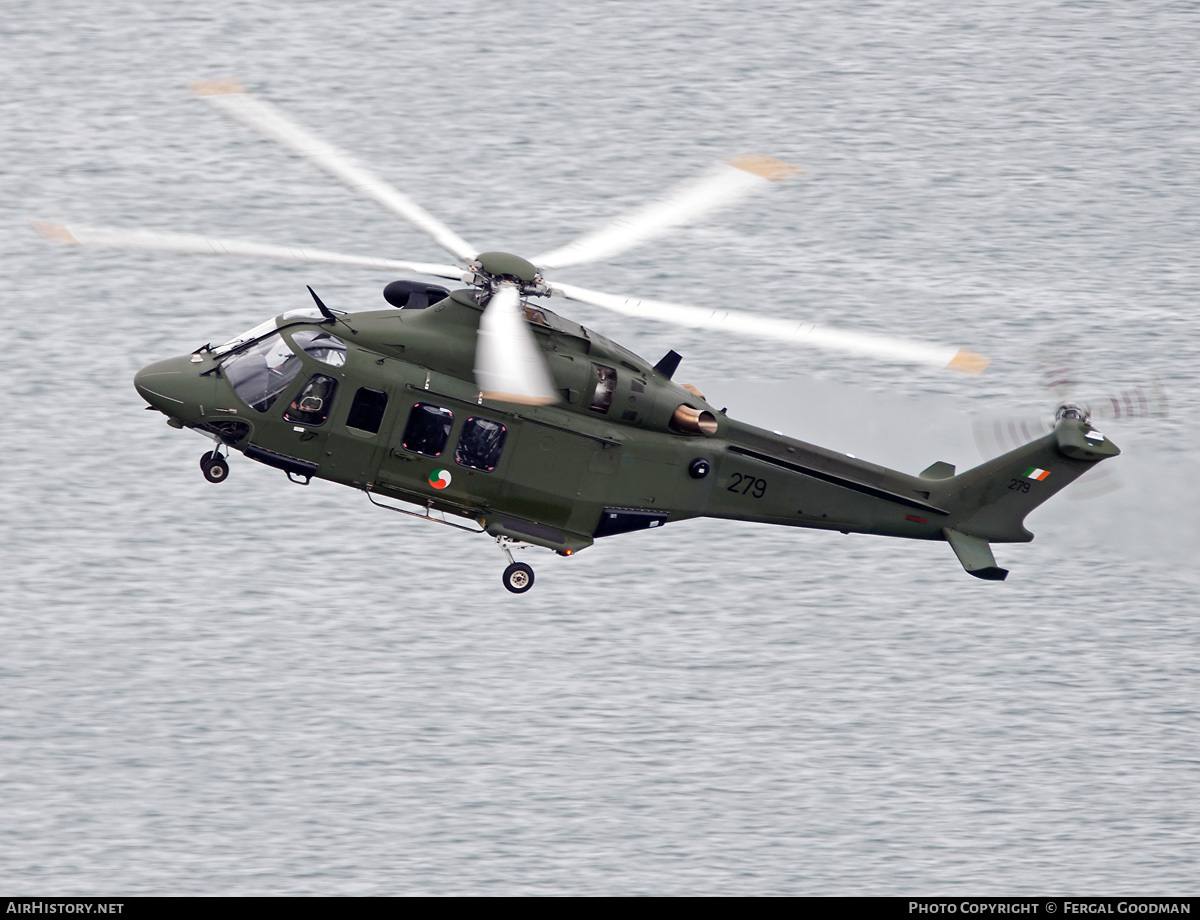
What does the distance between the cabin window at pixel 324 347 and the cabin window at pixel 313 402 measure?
26 cm

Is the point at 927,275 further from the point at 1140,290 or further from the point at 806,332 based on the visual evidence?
the point at 806,332

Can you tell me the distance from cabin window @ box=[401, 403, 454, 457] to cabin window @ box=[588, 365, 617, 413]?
2.17 m

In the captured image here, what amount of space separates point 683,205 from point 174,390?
7.95 meters

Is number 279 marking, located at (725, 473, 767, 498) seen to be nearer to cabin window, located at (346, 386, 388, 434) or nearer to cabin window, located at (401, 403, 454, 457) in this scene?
cabin window, located at (401, 403, 454, 457)

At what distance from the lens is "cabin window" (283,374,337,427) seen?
73.4 feet

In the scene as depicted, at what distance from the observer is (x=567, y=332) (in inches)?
891

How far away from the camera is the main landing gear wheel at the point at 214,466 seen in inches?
895

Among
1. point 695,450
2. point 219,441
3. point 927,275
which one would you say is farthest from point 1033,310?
point 219,441

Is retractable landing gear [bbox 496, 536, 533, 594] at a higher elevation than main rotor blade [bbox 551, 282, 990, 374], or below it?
below

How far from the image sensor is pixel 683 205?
21.1 meters

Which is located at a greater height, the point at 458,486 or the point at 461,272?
the point at 461,272

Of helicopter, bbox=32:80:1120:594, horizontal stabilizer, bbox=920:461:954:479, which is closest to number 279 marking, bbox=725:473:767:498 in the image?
helicopter, bbox=32:80:1120:594
